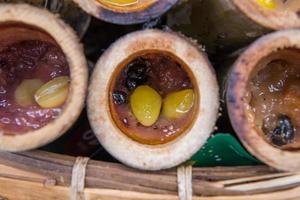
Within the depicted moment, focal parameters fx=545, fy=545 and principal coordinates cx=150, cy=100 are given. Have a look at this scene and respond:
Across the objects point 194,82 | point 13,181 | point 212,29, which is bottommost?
point 13,181

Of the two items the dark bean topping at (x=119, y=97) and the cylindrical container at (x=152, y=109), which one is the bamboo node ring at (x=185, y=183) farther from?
the dark bean topping at (x=119, y=97)

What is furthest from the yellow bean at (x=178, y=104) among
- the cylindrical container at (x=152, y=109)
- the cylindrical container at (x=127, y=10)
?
the cylindrical container at (x=127, y=10)

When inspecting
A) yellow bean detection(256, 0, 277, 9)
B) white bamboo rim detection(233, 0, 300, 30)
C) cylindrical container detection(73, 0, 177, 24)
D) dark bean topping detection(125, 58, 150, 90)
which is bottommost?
dark bean topping detection(125, 58, 150, 90)

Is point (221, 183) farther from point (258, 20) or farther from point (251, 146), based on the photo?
point (258, 20)

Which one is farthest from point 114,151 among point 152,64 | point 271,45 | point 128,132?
point 271,45

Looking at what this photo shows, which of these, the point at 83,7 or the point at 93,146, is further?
the point at 93,146

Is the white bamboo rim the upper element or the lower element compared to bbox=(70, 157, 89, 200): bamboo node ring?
upper

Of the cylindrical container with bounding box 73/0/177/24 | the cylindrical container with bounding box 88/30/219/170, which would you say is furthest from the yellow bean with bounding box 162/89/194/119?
the cylindrical container with bounding box 73/0/177/24

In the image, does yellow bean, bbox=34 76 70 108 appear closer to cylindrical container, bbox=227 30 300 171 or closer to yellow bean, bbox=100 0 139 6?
yellow bean, bbox=100 0 139 6

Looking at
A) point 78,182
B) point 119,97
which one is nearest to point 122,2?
point 119,97
